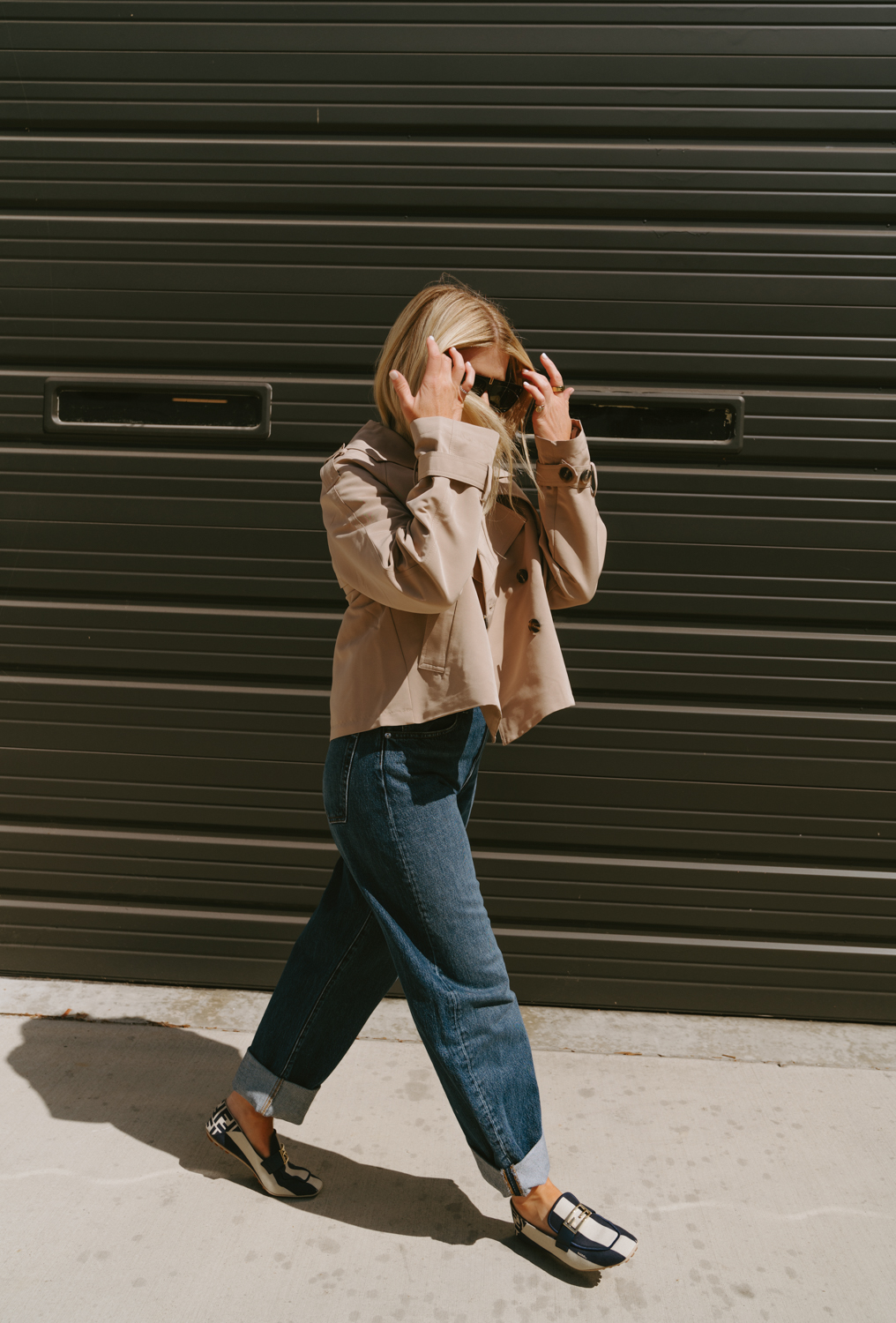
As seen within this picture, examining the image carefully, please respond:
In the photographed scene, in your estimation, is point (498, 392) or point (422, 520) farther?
point (498, 392)

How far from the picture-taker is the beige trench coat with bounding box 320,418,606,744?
5.48 feet

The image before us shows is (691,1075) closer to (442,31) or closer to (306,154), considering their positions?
(306,154)

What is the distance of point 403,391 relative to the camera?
1.74 metres

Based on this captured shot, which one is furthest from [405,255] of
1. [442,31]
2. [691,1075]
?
[691,1075]

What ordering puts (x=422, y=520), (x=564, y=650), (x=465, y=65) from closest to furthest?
(x=422, y=520) < (x=465, y=65) < (x=564, y=650)

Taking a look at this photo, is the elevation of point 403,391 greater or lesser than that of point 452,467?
greater

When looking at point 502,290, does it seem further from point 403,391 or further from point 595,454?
point 403,391

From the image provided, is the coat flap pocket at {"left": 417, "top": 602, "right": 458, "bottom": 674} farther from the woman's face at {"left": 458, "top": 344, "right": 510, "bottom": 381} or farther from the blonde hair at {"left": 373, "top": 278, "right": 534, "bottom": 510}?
the woman's face at {"left": 458, "top": 344, "right": 510, "bottom": 381}

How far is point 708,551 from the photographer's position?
2711mm

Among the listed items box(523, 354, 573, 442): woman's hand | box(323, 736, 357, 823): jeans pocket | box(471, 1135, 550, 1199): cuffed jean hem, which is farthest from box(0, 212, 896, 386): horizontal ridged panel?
box(471, 1135, 550, 1199): cuffed jean hem

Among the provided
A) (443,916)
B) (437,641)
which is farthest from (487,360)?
(443,916)

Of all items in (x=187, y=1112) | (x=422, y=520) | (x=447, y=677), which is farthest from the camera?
(x=187, y=1112)

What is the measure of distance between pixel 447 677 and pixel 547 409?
0.63m

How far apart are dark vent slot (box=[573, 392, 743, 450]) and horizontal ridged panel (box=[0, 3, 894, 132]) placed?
2.58 feet
